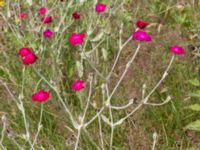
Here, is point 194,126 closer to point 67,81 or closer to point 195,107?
point 195,107

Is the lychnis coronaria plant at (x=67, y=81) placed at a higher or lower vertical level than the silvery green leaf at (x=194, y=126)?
higher

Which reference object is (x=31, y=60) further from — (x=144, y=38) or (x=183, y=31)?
(x=183, y=31)

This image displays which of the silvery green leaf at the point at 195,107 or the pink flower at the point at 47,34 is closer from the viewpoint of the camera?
the silvery green leaf at the point at 195,107

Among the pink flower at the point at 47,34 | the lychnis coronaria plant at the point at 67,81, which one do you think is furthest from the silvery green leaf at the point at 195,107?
the pink flower at the point at 47,34

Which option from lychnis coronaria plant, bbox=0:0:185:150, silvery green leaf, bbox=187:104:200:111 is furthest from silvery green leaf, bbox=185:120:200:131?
lychnis coronaria plant, bbox=0:0:185:150

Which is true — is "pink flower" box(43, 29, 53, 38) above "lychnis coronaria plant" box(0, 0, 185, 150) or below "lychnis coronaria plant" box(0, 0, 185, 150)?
above

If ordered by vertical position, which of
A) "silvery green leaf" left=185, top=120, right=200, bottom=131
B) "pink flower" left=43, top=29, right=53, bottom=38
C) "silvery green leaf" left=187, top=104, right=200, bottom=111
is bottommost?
"silvery green leaf" left=185, top=120, right=200, bottom=131

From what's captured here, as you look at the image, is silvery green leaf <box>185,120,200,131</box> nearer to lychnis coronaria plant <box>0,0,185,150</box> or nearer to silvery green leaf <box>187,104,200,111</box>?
silvery green leaf <box>187,104,200,111</box>

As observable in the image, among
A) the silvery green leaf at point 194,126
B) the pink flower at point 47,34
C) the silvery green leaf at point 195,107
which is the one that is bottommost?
the silvery green leaf at point 194,126

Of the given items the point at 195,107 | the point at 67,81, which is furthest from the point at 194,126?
the point at 67,81

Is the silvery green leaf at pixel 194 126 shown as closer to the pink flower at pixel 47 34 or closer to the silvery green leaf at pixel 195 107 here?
the silvery green leaf at pixel 195 107

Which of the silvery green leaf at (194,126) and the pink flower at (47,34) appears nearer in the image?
the silvery green leaf at (194,126)

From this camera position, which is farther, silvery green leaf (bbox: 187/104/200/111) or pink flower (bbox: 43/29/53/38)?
pink flower (bbox: 43/29/53/38)

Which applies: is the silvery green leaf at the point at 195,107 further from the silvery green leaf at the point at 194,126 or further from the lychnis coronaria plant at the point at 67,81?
the lychnis coronaria plant at the point at 67,81
